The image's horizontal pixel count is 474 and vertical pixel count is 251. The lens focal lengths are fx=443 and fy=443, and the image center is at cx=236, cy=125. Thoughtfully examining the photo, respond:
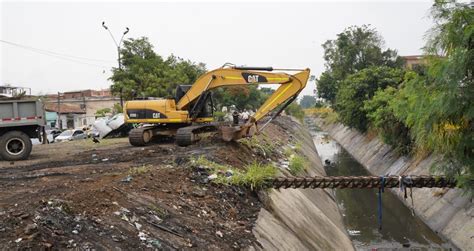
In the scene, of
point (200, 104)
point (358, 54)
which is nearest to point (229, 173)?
point (200, 104)

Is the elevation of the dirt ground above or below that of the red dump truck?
below

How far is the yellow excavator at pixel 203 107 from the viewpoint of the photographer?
1416 cm

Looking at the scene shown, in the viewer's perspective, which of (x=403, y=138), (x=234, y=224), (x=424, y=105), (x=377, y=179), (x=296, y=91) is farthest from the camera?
(x=403, y=138)

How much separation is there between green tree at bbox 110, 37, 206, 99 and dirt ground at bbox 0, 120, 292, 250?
1946 centimetres

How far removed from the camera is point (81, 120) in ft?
188

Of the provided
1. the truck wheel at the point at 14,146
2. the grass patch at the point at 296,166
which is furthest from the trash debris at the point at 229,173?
the truck wheel at the point at 14,146

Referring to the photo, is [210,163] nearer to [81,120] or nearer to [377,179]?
[377,179]

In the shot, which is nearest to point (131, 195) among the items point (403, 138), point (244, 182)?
point (244, 182)

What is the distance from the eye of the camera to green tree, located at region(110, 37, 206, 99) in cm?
3161

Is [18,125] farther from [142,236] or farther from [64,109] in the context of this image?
[64,109]

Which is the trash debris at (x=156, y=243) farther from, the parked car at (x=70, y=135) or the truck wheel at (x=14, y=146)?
the parked car at (x=70, y=135)

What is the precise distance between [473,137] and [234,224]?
4.61m

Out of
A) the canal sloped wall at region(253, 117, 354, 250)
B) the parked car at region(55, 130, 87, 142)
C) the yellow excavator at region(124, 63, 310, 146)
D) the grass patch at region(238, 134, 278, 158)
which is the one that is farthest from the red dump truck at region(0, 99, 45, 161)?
the parked car at region(55, 130, 87, 142)

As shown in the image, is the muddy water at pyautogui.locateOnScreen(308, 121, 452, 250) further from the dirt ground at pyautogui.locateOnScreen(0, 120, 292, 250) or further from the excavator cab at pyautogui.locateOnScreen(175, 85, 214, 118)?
the excavator cab at pyautogui.locateOnScreen(175, 85, 214, 118)
